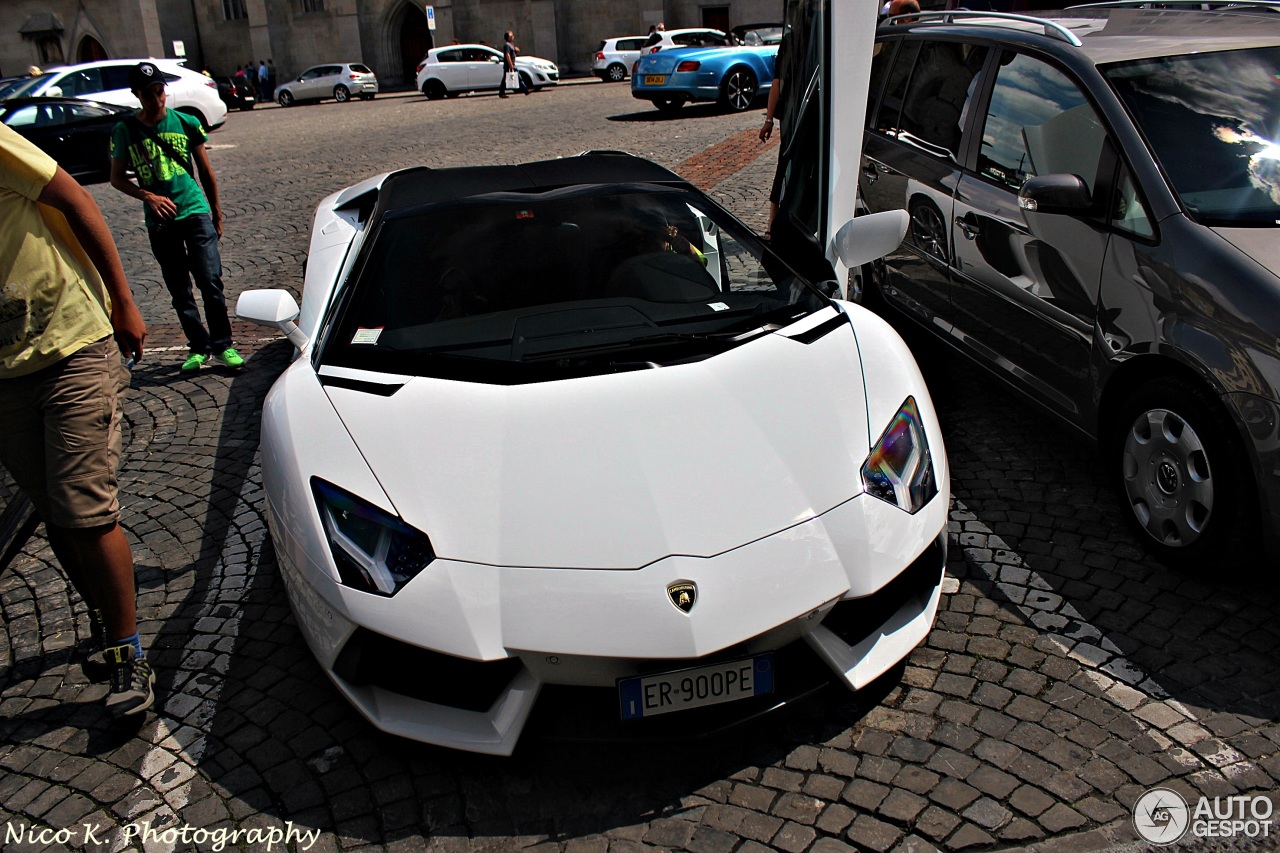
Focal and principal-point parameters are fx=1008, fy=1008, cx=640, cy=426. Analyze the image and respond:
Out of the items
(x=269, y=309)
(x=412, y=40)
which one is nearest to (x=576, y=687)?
(x=269, y=309)

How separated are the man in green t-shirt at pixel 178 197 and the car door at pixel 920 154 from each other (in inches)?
146

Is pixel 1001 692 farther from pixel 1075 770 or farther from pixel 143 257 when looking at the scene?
pixel 143 257

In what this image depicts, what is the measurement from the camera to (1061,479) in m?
4.14

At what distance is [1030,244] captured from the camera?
403cm

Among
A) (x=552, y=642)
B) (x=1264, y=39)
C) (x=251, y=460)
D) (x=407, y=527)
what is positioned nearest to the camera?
(x=552, y=642)

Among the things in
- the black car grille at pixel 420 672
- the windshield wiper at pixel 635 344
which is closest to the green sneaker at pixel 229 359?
the windshield wiper at pixel 635 344

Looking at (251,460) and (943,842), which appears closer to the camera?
(943,842)

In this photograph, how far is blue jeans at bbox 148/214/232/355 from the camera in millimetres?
5797

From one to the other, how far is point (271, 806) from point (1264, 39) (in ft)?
14.5

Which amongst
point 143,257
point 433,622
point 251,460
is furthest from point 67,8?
point 433,622

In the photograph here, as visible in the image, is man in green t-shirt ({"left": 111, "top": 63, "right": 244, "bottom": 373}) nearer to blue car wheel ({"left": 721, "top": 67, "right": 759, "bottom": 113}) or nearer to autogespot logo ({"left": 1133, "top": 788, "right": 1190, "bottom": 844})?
autogespot logo ({"left": 1133, "top": 788, "right": 1190, "bottom": 844})

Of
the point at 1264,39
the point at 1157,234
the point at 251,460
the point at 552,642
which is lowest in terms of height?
the point at 251,460

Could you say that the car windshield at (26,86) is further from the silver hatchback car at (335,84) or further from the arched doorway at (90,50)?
the arched doorway at (90,50)

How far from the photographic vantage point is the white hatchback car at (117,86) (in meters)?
18.7
